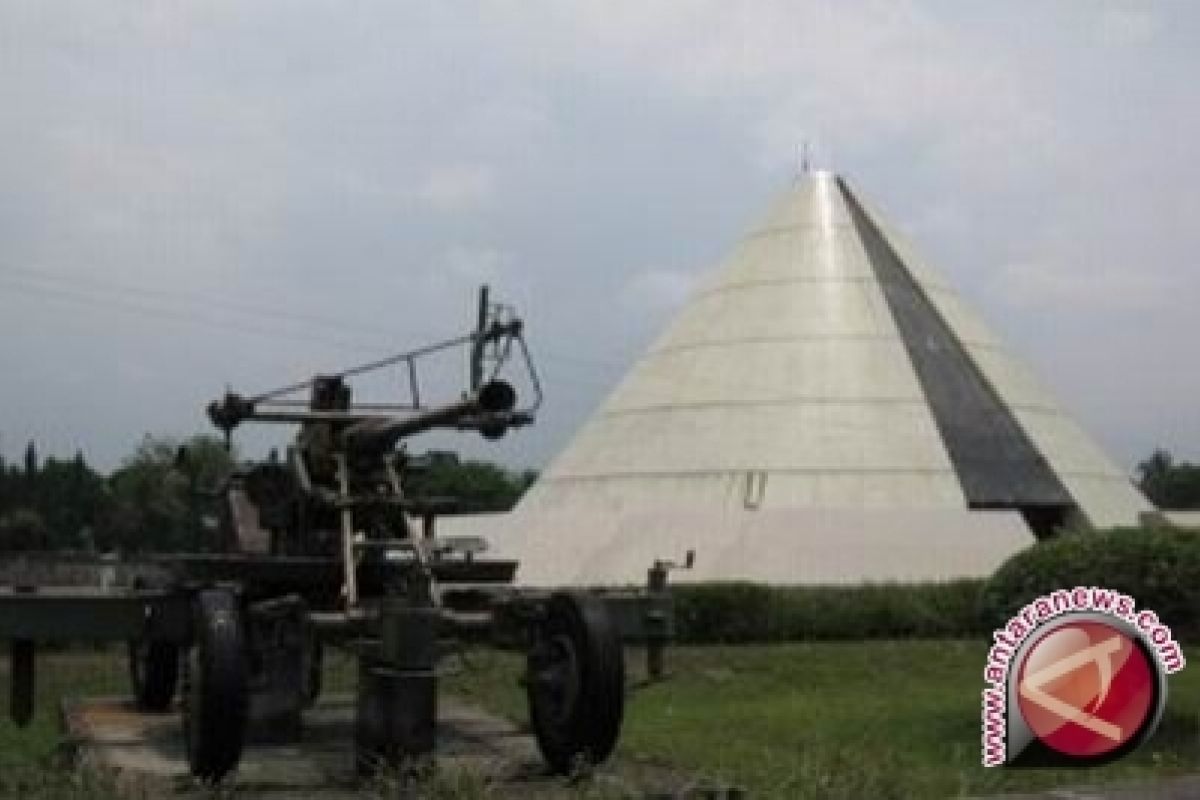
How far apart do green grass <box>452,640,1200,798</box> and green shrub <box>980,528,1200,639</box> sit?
762 millimetres

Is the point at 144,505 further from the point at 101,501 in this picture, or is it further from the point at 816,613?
the point at 816,613

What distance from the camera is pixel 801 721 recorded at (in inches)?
507

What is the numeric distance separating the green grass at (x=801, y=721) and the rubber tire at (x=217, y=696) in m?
0.73

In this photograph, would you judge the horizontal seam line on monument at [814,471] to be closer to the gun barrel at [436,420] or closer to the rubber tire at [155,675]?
the rubber tire at [155,675]

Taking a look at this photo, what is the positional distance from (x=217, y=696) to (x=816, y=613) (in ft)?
54.4

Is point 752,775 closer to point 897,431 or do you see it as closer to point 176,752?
point 176,752

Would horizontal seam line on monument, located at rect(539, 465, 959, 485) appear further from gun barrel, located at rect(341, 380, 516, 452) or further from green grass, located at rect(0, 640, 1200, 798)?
gun barrel, located at rect(341, 380, 516, 452)

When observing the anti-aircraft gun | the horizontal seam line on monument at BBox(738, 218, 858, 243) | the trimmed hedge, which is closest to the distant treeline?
the horizontal seam line on monument at BBox(738, 218, 858, 243)

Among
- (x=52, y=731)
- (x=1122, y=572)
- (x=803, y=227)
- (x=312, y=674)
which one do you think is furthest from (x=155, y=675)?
(x=803, y=227)

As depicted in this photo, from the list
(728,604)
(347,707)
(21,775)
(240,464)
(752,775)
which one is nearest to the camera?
(21,775)

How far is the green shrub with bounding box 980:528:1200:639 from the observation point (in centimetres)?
1198

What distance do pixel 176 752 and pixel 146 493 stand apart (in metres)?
77.1

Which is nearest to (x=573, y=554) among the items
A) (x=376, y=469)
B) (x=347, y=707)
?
(x=347, y=707)

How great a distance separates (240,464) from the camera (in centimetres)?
1091
